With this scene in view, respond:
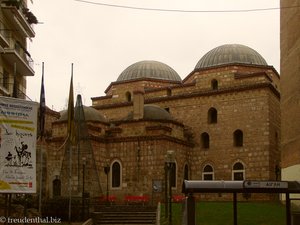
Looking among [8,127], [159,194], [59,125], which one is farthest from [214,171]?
[8,127]

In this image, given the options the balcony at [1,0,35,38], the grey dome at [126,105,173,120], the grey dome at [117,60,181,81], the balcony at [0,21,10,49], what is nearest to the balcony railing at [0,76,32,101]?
the balcony at [0,21,10,49]

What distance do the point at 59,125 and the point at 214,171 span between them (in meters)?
11.1

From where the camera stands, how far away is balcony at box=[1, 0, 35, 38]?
26.3 m

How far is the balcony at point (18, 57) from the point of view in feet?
87.1

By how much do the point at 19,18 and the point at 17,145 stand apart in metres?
14.4

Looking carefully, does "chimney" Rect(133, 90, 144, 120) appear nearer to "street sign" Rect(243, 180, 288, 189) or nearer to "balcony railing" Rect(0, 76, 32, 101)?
"balcony railing" Rect(0, 76, 32, 101)

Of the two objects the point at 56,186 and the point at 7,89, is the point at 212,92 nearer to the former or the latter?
the point at 56,186

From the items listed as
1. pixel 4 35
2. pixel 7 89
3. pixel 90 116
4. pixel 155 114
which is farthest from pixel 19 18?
pixel 155 114

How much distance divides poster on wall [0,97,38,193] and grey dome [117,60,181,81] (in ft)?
106

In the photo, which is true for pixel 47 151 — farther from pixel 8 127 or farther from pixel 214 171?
pixel 8 127

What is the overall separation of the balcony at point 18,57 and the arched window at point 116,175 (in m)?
10.5

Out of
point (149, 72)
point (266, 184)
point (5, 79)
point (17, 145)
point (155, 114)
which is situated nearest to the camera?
point (266, 184)

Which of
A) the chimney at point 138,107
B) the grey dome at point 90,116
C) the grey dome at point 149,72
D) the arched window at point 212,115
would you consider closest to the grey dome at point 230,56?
the arched window at point 212,115

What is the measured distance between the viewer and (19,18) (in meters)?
28.0
